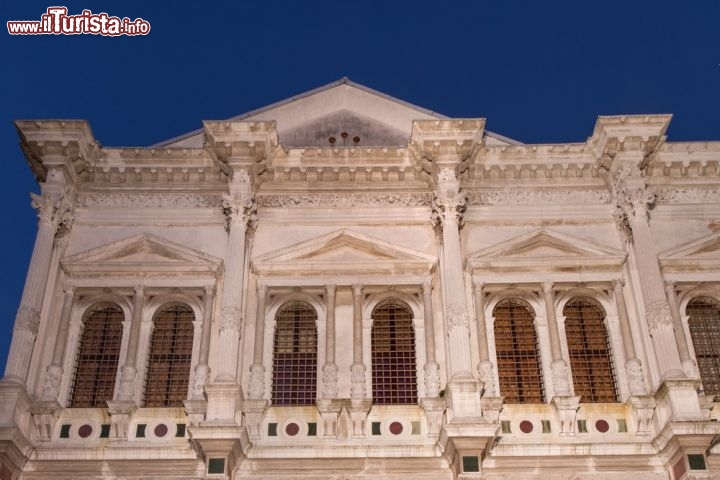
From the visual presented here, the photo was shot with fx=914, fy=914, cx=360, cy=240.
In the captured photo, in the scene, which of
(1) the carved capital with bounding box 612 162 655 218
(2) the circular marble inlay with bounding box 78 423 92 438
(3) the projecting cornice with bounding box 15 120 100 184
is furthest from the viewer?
(3) the projecting cornice with bounding box 15 120 100 184

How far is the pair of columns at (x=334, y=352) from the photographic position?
16.6 metres

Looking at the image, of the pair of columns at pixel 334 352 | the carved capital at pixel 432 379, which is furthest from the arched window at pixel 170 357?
the carved capital at pixel 432 379

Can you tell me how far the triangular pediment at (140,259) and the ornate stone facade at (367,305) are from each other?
0.04 meters

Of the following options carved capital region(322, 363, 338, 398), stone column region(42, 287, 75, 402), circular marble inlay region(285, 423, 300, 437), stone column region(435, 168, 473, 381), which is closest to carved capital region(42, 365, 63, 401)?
stone column region(42, 287, 75, 402)

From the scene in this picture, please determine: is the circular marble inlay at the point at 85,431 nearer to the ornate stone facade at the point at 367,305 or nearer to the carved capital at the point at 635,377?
the ornate stone facade at the point at 367,305

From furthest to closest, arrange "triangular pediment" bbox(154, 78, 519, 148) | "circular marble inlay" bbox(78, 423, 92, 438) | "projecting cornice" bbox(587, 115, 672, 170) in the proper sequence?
"triangular pediment" bbox(154, 78, 519, 148) → "projecting cornice" bbox(587, 115, 672, 170) → "circular marble inlay" bbox(78, 423, 92, 438)

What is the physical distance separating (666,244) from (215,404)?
9406 mm

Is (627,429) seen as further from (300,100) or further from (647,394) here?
(300,100)

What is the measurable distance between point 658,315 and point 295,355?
267 inches

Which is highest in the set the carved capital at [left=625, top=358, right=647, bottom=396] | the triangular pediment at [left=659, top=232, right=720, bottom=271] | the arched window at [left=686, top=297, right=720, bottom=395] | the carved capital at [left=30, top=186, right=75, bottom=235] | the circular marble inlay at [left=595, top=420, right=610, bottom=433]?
the carved capital at [left=30, top=186, right=75, bottom=235]

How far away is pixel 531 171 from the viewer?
1914 centimetres

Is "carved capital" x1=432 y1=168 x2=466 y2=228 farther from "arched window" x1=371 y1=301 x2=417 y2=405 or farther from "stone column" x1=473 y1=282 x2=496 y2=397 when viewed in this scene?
"arched window" x1=371 y1=301 x2=417 y2=405

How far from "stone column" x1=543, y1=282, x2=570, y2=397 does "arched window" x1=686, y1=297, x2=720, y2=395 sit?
8.42 feet

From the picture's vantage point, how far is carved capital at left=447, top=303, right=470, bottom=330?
54.7 feet
